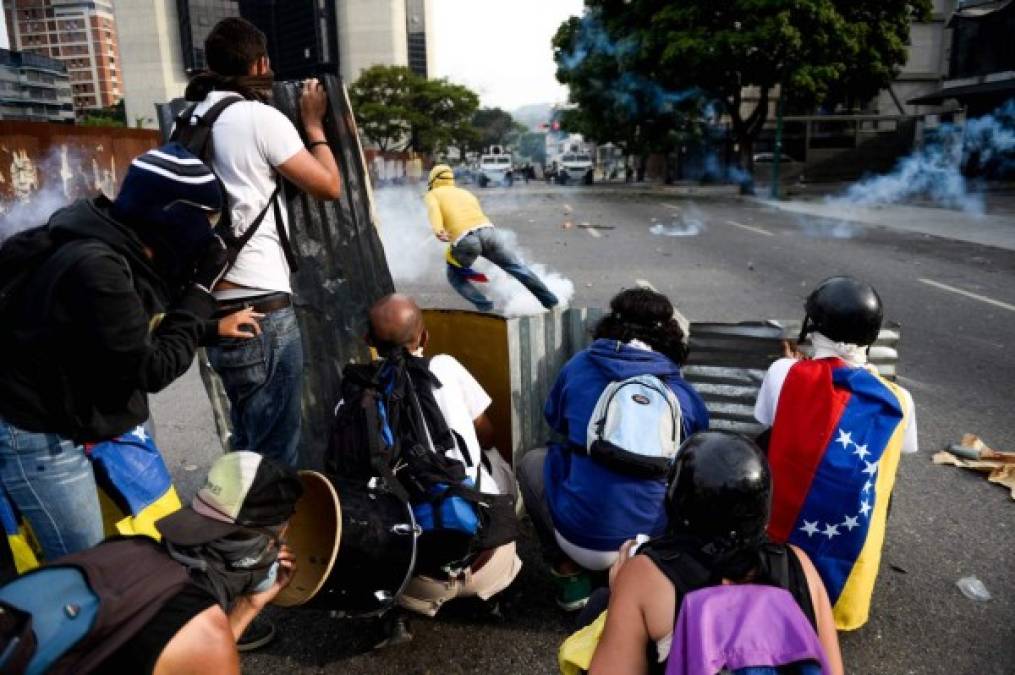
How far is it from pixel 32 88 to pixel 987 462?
164ft

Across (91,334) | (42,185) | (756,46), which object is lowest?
(91,334)

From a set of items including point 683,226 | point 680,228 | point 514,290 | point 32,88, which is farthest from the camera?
point 32,88

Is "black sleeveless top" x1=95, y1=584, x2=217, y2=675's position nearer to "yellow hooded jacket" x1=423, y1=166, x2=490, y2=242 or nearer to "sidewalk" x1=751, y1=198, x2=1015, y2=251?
"yellow hooded jacket" x1=423, y1=166, x2=490, y2=242

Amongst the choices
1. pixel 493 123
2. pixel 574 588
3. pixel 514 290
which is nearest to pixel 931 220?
pixel 514 290

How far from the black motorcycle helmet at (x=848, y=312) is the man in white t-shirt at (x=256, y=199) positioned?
1.68m

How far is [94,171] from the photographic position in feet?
37.7

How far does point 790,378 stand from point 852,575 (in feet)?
2.21

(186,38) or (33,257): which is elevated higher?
(186,38)

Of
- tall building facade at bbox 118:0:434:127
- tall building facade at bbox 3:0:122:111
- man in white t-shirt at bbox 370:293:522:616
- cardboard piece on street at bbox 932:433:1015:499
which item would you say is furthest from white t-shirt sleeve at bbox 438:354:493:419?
tall building facade at bbox 3:0:122:111

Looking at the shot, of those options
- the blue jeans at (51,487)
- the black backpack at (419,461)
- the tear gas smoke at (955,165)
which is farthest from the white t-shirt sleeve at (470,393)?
the tear gas smoke at (955,165)

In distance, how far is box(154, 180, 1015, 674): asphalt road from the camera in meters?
2.57

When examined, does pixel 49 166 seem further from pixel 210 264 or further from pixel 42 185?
pixel 210 264

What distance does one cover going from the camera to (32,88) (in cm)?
4244

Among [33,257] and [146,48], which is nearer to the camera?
[33,257]
